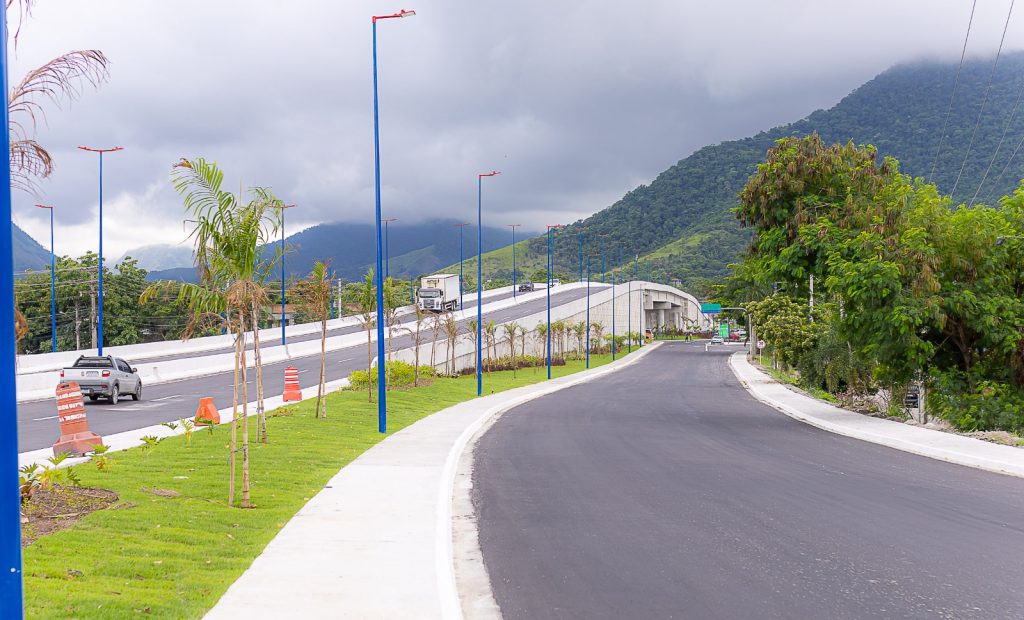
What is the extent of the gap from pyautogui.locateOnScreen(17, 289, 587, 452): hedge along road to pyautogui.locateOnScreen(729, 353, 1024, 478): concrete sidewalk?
15281mm

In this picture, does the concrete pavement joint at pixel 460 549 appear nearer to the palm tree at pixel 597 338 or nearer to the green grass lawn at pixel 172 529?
the green grass lawn at pixel 172 529

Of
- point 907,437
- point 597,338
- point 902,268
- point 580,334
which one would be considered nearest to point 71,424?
point 907,437

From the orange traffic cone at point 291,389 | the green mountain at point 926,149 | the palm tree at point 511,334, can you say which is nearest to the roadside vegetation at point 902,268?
the orange traffic cone at point 291,389

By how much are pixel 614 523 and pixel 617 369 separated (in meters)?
54.8

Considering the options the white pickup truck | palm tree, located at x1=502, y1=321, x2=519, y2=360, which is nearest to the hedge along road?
the white pickup truck

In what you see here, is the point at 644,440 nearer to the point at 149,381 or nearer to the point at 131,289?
the point at 149,381

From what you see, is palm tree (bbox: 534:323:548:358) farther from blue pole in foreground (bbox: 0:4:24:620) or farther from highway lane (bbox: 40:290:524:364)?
blue pole in foreground (bbox: 0:4:24:620)

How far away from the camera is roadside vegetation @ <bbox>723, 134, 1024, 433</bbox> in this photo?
2219 centimetres

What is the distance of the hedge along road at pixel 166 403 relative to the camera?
2054cm

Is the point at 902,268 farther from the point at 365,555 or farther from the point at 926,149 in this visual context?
the point at 926,149

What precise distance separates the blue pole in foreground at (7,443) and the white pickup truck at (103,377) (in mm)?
24908

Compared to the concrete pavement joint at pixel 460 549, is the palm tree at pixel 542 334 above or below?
above

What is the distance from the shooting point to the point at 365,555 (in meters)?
8.34

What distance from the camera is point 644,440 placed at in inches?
779
